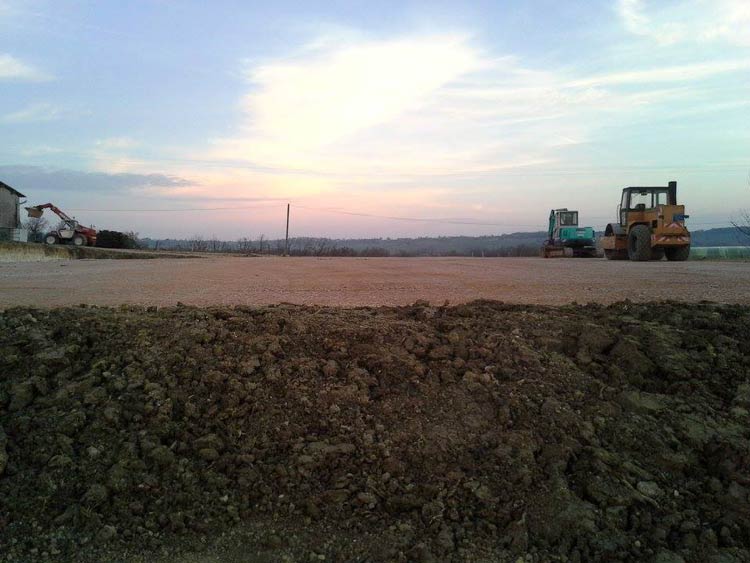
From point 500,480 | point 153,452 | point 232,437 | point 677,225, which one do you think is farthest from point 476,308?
point 677,225

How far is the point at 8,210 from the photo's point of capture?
1778 inches

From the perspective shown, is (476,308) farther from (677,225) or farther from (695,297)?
(677,225)

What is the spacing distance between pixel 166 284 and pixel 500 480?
338 inches

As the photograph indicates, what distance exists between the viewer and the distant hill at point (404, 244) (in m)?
56.7

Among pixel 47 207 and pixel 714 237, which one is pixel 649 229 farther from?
pixel 714 237

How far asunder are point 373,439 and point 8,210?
166 feet

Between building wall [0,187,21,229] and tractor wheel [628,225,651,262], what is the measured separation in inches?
1655

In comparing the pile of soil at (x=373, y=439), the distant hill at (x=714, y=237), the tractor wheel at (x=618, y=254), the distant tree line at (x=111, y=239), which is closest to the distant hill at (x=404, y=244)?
the distant hill at (x=714, y=237)

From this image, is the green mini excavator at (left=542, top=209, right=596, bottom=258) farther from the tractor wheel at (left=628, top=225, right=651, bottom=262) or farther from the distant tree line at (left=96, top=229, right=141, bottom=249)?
the distant tree line at (left=96, top=229, right=141, bottom=249)

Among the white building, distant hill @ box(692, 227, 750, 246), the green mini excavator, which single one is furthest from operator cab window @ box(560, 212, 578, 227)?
distant hill @ box(692, 227, 750, 246)

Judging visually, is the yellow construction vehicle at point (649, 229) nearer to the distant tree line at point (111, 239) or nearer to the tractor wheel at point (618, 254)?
the tractor wheel at point (618, 254)

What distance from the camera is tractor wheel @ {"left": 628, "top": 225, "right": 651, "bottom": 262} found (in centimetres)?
2275

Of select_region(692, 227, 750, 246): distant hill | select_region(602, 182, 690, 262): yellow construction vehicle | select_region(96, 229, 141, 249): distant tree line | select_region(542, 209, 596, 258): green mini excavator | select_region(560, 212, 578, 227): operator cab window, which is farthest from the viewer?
select_region(692, 227, 750, 246): distant hill

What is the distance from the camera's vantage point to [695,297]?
26.8 ft
